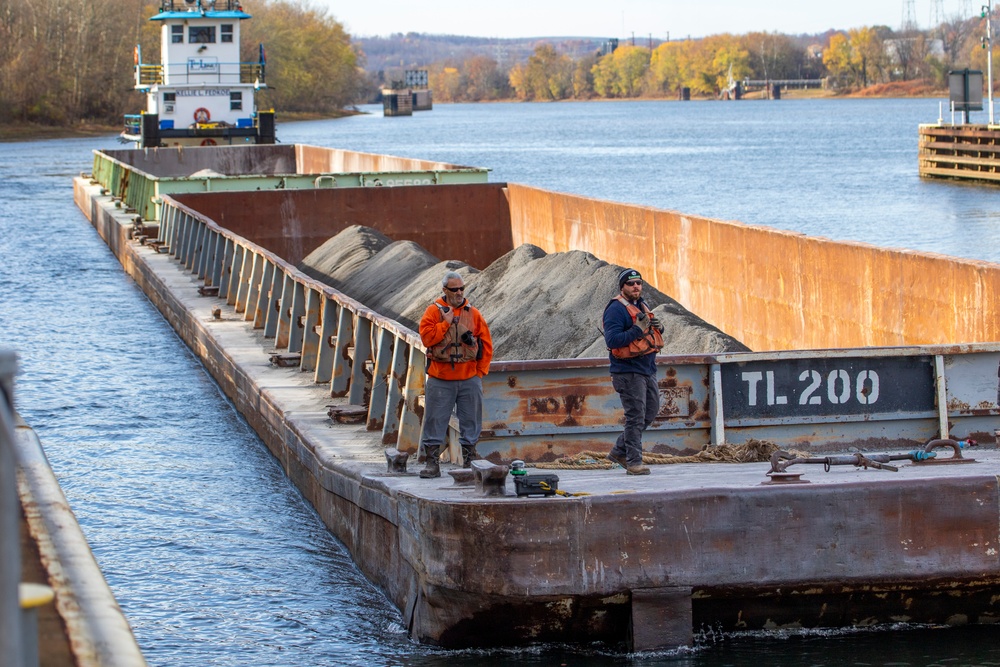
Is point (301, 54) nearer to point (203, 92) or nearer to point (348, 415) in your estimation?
point (203, 92)

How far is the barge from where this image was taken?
7387mm

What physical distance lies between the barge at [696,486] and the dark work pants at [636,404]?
0.63ft

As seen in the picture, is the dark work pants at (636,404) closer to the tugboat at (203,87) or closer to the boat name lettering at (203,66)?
the tugboat at (203,87)

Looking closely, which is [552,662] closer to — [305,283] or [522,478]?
[522,478]

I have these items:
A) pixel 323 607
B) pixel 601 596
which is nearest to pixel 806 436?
pixel 601 596

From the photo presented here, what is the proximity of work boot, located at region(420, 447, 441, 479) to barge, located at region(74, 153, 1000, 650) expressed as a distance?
0.56 ft

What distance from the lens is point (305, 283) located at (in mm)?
13555

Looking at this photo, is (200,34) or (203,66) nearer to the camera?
(203,66)

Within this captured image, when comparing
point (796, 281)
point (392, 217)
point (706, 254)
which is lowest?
point (796, 281)

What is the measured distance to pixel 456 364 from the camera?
842 cm

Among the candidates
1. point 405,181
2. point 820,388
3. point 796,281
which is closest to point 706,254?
point 796,281

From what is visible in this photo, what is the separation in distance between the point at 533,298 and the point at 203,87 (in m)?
33.5

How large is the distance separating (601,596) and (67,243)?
30.2 meters

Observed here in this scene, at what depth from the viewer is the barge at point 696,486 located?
7.39 meters
